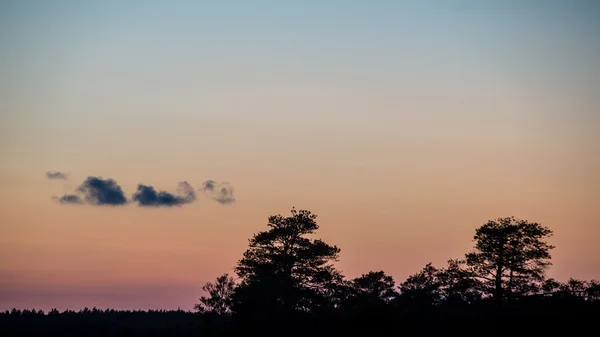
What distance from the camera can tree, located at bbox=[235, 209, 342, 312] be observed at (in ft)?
260

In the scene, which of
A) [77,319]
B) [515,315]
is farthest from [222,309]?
[77,319]

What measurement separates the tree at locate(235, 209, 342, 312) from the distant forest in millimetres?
108

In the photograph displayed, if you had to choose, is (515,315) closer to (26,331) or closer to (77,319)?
(26,331)

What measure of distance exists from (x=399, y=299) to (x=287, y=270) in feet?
50.1

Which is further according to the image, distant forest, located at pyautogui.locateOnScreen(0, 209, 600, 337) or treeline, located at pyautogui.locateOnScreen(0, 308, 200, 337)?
treeline, located at pyautogui.locateOnScreen(0, 308, 200, 337)

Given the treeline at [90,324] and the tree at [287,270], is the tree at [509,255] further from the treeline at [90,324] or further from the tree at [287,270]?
the treeline at [90,324]

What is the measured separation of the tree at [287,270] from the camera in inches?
3123

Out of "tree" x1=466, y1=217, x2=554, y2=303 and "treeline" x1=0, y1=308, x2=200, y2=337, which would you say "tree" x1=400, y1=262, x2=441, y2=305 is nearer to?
"tree" x1=466, y1=217, x2=554, y2=303

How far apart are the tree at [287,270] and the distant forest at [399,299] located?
0.11 metres

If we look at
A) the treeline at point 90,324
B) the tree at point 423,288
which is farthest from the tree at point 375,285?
the treeline at point 90,324

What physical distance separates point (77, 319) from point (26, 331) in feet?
86.0

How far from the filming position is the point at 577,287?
79.2 meters

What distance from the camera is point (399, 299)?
87.9m

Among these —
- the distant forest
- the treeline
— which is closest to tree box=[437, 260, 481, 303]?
the distant forest
